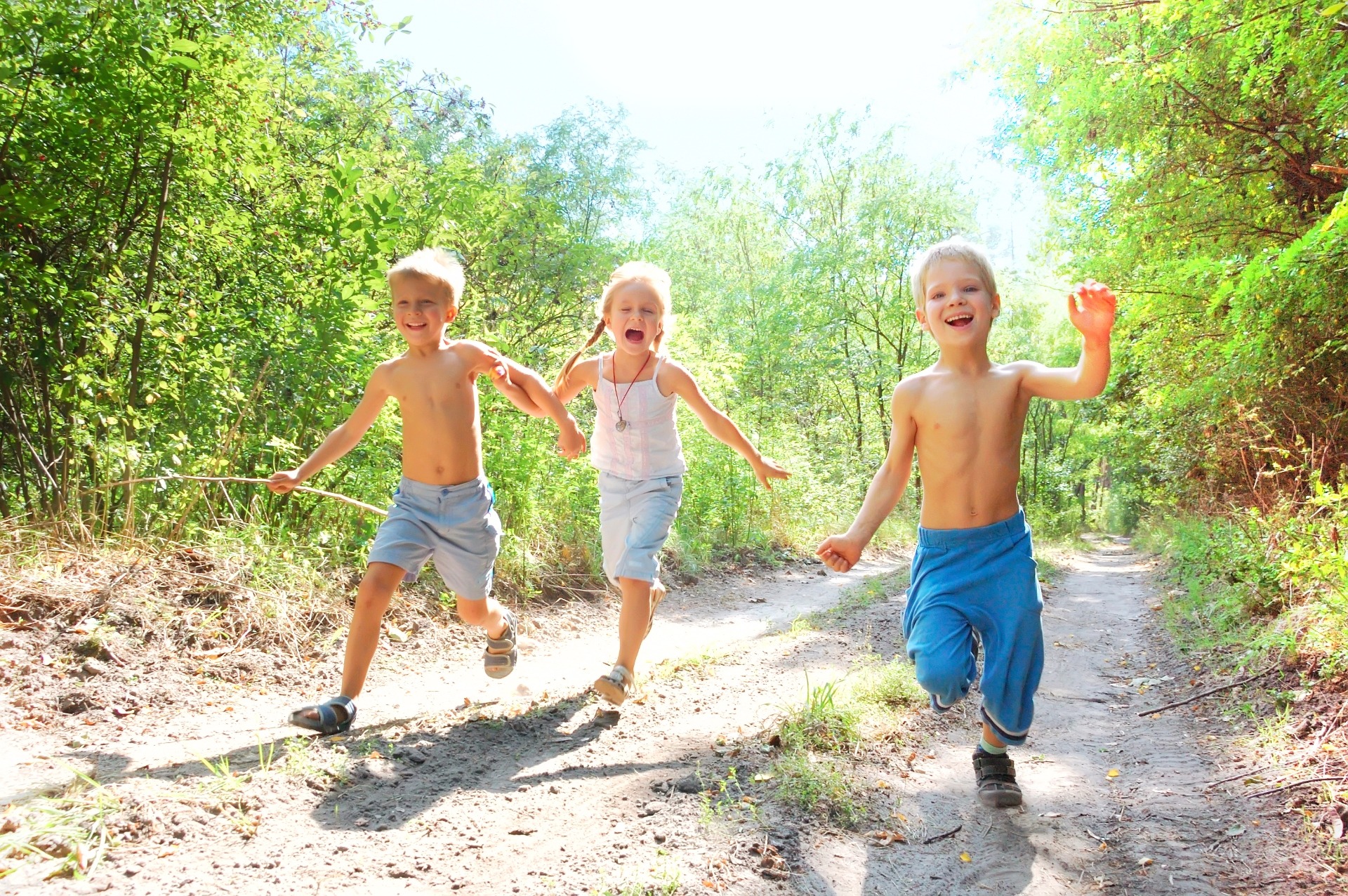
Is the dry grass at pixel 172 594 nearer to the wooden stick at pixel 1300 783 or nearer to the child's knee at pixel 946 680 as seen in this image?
the child's knee at pixel 946 680

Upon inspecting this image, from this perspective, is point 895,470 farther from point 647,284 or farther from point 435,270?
point 435,270

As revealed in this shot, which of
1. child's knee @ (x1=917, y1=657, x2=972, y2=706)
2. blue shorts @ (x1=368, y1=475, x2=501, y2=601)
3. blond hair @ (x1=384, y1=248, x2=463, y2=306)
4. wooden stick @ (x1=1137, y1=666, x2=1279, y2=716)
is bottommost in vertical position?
wooden stick @ (x1=1137, y1=666, x2=1279, y2=716)

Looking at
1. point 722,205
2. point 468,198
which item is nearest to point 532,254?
point 468,198

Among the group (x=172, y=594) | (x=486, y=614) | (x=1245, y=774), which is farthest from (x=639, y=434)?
(x=1245, y=774)

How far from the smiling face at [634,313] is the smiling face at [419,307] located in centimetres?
83

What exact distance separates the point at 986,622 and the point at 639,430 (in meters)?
1.98

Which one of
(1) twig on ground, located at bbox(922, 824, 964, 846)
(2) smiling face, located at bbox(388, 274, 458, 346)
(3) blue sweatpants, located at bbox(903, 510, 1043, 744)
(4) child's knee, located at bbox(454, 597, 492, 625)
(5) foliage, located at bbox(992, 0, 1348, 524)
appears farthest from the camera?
(5) foliage, located at bbox(992, 0, 1348, 524)

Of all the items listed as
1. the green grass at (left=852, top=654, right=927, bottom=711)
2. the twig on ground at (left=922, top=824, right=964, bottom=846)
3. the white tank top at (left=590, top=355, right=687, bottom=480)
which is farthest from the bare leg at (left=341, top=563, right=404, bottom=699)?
the twig on ground at (left=922, top=824, right=964, bottom=846)

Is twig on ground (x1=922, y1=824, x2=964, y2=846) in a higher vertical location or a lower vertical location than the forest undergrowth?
lower

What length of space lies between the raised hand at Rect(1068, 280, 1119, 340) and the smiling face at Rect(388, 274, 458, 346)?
2.66 meters

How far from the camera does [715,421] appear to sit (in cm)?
427

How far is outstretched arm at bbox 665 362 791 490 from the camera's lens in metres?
4.15

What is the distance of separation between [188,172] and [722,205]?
21017 millimetres

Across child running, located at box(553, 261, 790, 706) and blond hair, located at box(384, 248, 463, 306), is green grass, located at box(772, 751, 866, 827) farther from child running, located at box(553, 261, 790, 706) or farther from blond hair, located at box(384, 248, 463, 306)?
blond hair, located at box(384, 248, 463, 306)
